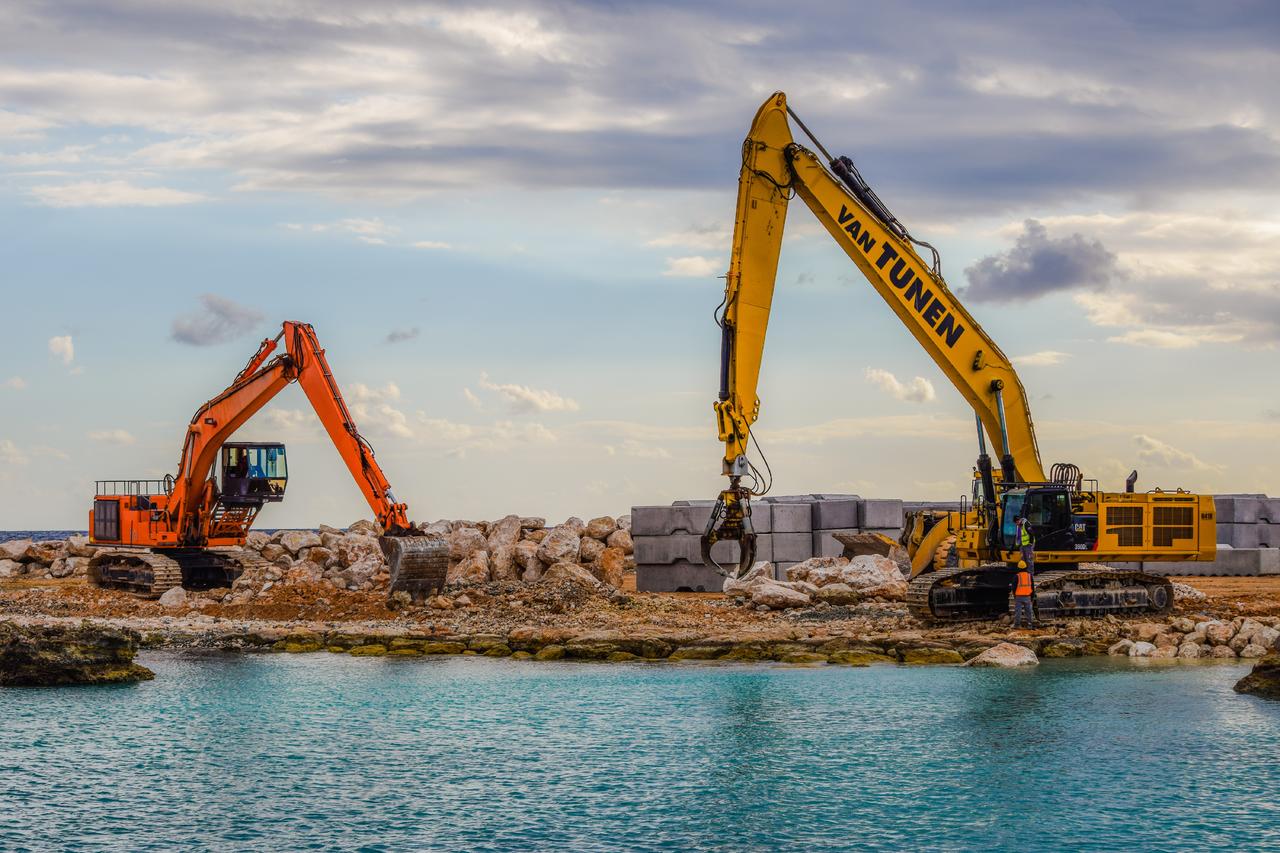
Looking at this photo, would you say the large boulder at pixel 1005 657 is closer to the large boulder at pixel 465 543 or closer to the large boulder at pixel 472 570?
the large boulder at pixel 472 570

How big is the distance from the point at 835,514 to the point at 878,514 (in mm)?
949

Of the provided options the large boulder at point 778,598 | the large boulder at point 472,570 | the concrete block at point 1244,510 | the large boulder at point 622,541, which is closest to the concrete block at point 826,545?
the large boulder at point 778,598

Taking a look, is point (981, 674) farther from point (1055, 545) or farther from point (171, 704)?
point (171, 704)

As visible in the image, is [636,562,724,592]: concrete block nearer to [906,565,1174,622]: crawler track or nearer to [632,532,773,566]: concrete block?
[632,532,773,566]: concrete block

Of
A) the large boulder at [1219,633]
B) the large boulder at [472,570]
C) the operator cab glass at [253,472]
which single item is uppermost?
the operator cab glass at [253,472]

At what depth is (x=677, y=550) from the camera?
29781mm

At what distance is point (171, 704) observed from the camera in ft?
59.6

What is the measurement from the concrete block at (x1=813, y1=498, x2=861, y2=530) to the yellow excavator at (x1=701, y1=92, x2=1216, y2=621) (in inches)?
282

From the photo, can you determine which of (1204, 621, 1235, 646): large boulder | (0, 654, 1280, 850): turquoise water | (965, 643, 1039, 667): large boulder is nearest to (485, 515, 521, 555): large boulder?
(0, 654, 1280, 850): turquoise water

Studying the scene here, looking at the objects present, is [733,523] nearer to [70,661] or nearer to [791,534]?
[70,661]

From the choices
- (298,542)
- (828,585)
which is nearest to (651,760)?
(828,585)

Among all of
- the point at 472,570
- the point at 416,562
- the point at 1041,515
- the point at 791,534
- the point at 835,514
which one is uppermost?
the point at 1041,515

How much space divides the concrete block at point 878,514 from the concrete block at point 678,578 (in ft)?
11.4

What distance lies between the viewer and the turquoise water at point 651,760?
11680 millimetres
